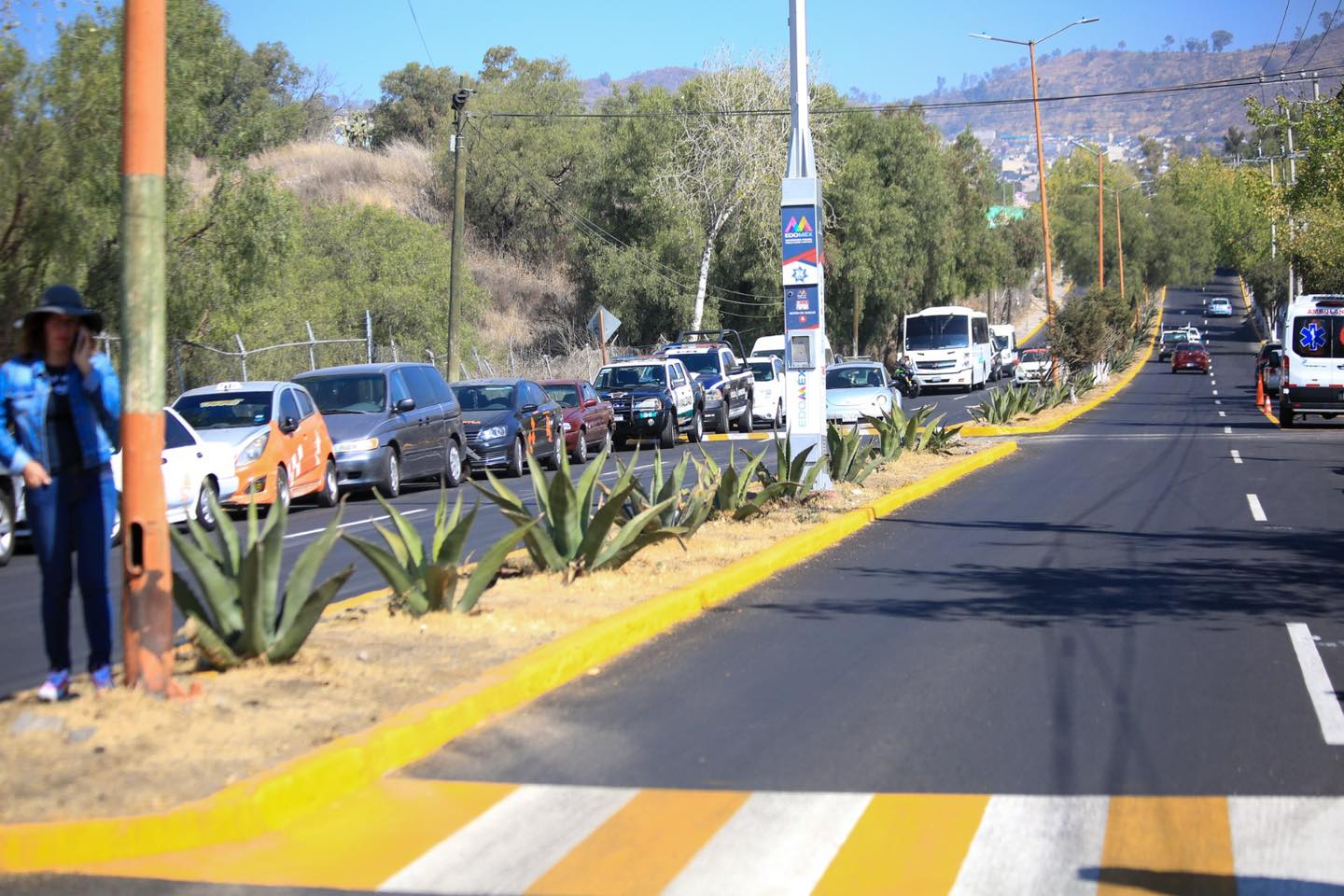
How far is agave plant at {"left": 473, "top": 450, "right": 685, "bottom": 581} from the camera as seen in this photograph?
32.1ft

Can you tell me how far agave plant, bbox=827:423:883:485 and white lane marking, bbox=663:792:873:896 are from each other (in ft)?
35.3

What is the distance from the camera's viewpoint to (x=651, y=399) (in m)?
29.5

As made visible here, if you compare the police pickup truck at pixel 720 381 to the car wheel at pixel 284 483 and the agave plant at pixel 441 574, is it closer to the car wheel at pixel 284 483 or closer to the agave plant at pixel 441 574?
the car wheel at pixel 284 483

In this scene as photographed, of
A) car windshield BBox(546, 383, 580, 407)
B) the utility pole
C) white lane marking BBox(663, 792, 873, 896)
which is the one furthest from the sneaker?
the utility pole

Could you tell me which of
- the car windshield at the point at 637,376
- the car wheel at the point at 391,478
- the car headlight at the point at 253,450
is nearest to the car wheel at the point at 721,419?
the car windshield at the point at 637,376

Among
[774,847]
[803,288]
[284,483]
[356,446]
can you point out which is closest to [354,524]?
[284,483]

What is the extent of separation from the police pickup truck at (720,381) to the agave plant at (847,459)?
15431 mm

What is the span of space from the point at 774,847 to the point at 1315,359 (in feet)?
95.0

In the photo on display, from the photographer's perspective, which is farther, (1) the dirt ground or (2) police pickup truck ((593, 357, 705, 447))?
(2) police pickup truck ((593, 357, 705, 447))

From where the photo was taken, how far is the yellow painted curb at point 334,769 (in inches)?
190

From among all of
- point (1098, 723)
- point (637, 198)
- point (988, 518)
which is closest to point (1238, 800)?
point (1098, 723)

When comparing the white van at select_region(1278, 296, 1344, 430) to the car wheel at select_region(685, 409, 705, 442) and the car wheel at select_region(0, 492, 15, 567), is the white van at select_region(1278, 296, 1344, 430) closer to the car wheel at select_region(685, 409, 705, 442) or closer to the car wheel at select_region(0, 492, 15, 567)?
the car wheel at select_region(685, 409, 705, 442)

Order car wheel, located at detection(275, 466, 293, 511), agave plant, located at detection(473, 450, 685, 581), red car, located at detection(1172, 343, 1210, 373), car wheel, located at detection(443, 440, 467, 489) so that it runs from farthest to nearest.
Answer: red car, located at detection(1172, 343, 1210, 373)
car wheel, located at detection(443, 440, 467, 489)
car wheel, located at detection(275, 466, 293, 511)
agave plant, located at detection(473, 450, 685, 581)

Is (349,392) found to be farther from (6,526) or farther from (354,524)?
(6,526)
